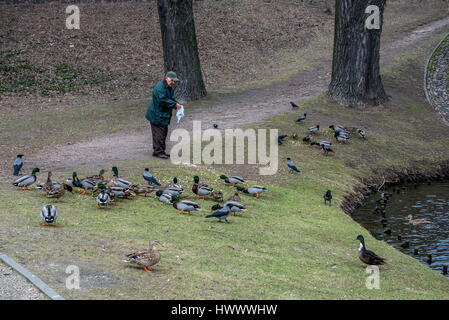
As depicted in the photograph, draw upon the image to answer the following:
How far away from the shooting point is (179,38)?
2553 cm

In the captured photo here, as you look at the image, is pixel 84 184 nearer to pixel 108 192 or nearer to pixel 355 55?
pixel 108 192

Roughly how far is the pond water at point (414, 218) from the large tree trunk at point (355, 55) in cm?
656

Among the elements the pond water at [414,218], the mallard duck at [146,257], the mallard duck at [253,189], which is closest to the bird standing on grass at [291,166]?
the pond water at [414,218]

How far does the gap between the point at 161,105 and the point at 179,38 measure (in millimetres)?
8742

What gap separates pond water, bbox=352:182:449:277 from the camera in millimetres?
14875

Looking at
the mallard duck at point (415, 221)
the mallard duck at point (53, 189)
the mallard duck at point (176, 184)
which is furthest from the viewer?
the mallard duck at point (415, 221)

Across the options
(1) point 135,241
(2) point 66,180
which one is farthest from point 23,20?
(1) point 135,241

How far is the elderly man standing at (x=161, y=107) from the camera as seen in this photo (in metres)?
17.5

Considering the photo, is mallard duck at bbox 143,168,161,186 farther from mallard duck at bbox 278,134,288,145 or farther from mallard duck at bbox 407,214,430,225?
mallard duck at bbox 407,214,430,225

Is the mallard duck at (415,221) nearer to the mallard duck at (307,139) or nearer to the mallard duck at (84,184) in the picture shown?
the mallard duck at (307,139)

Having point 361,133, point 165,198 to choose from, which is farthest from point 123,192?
point 361,133

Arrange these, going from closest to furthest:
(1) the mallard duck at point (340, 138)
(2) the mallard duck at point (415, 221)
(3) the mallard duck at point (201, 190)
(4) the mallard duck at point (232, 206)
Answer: (4) the mallard duck at point (232, 206) < (3) the mallard duck at point (201, 190) < (2) the mallard duck at point (415, 221) < (1) the mallard duck at point (340, 138)

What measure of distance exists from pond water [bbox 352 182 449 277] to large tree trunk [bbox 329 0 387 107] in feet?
21.5

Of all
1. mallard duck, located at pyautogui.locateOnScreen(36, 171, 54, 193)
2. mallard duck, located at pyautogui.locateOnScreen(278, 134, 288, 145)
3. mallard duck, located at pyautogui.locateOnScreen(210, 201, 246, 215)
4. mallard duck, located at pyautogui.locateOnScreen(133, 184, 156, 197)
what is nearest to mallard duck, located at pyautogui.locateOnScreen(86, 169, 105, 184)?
mallard duck, located at pyautogui.locateOnScreen(133, 184, 156, 197)
